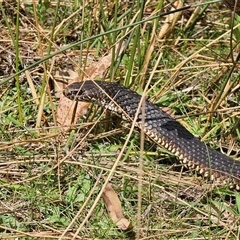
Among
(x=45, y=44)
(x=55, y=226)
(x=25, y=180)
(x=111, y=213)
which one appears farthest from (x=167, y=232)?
(x=45, y=44)

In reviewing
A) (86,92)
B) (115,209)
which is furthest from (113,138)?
(115,209)

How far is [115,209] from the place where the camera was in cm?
343

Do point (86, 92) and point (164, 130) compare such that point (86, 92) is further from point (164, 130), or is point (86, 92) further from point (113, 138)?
point (164, 130)

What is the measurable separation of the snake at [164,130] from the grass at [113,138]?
9 cm

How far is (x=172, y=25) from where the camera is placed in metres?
5.04

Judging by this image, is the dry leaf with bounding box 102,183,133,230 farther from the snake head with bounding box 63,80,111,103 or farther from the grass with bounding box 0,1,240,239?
the snake head with bounding box 63,80,111,103

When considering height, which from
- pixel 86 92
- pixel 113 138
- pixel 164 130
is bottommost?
pixel 113 138

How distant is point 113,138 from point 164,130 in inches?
13.7

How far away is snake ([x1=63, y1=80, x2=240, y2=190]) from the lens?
3840 millimetres

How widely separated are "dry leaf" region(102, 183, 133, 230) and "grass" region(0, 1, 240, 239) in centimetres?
3

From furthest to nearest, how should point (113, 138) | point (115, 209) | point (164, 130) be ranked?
point (113, 138)
point (164, 130)
point (115, 209)

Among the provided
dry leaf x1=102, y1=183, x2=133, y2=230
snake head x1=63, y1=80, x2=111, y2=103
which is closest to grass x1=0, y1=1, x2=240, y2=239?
dry leaf x1=102, y1=183, x2=133, y2=230

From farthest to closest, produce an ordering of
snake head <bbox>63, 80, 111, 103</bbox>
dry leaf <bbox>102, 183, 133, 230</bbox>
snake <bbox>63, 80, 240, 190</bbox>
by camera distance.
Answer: snake head <bbox>63, 80, 111, 103</bbox> → snake <bbox>63, 80, 240, 190</bbox> → dry leaf <bbox>102, 183, 133, 230</bbox>

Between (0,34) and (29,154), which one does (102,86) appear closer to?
(29,154)
